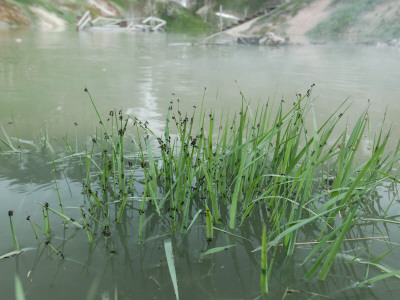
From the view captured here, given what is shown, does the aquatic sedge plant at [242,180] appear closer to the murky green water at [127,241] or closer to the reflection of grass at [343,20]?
the murky green water at [127,241]

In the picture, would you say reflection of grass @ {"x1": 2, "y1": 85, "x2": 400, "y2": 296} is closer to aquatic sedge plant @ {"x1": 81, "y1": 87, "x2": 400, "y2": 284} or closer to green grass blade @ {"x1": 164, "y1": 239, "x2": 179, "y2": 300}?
aquatic sedge plant @ {"x1": 81, "y1": 87, "x2": 400, "y2": 284}

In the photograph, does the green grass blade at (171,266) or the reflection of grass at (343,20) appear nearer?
the green grass blade at (171,266)

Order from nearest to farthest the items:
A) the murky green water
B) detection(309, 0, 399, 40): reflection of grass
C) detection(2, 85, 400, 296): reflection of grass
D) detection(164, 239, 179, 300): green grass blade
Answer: detection(164, 239, 179, 300): green grass blade → the murky green water → detection(2, 85, 400, 296): reflection of grass → detection(309, 0, 399, 40): reflection of grass

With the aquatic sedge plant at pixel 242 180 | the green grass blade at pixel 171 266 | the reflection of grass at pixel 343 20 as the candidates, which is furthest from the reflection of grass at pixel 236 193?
the reflection of grass at pixel 343 20

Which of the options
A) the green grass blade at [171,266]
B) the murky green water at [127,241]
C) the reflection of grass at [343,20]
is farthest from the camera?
the reflection of grass at [343,20]

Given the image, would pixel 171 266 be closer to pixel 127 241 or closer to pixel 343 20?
pixel 127 241

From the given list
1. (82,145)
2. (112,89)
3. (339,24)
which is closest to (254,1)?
(339,24)

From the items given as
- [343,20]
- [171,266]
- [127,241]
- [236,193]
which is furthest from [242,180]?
[343,20]

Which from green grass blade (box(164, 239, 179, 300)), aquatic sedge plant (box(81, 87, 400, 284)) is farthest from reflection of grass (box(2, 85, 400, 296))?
green grass blade (box(164, 239, 179, 300))

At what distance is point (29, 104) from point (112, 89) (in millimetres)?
1283

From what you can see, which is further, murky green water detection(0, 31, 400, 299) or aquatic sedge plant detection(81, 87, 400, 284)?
aquatic sedge plant detection(81, 87, 400, 284)

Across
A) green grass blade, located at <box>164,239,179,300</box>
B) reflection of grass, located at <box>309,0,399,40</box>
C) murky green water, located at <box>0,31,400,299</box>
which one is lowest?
murky green water, located at <box>0,31,400,299</box>

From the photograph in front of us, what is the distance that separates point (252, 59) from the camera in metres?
9.86

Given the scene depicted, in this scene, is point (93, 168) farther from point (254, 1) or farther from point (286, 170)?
point (254, 1)
